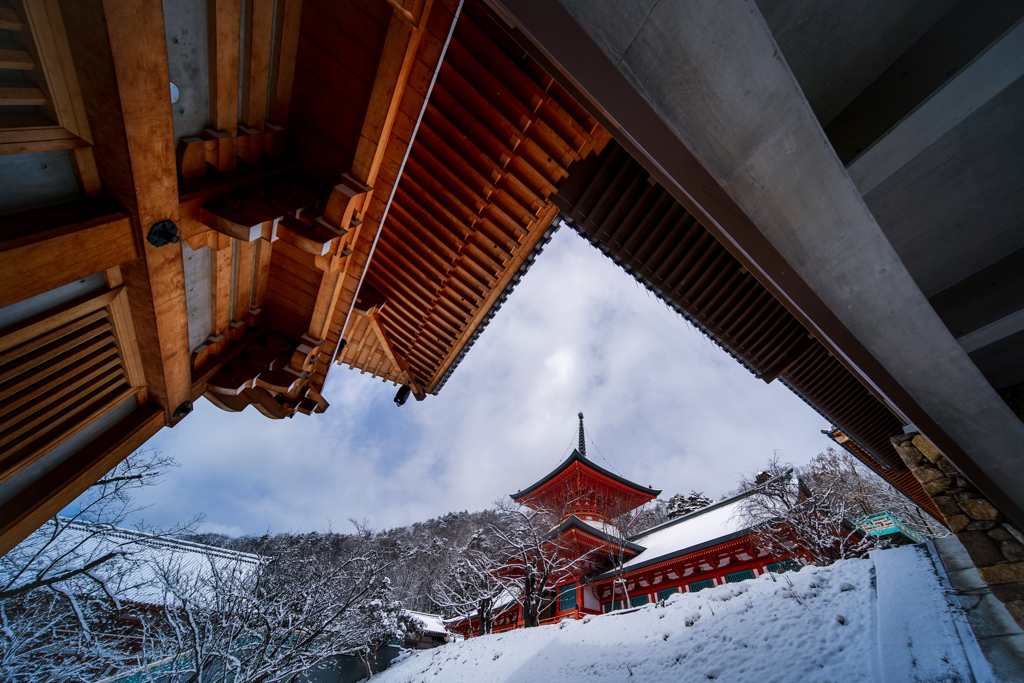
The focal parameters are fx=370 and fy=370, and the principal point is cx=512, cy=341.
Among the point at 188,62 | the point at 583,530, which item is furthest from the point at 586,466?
the point at 188,62

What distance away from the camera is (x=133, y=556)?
47.2ft

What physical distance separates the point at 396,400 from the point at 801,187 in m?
5.79

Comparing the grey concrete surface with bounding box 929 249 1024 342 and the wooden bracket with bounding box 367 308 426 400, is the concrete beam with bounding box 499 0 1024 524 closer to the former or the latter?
the grey concrete surface with bounding box 929 249 1024 342

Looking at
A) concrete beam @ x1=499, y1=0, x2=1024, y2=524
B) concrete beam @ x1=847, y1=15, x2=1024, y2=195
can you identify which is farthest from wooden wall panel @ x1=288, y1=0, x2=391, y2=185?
concrete beam @ x1=847, y1=15, x2=1024, y2=195

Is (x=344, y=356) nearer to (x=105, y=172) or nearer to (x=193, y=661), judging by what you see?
(x=105, y=172)

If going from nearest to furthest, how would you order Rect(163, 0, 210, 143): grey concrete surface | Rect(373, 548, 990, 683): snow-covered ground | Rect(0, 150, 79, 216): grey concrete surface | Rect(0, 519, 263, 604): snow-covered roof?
Rect(0, 150, 79, 216): grey concrete surface → Rect(163, 0, 210, 143): grey concrete surface → Rect(373, 548, 990, 683): snow-covered ground → Rect(0, 519, 263, 604): snow-covered roof

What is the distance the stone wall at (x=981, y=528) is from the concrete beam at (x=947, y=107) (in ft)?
9.27

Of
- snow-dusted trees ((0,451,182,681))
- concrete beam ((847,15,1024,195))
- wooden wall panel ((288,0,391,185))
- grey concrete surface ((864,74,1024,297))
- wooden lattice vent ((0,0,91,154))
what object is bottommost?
snow-dusted trees ((0,451,182,681))

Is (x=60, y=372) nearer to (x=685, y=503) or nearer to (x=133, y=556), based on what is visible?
(x=133, y=556)

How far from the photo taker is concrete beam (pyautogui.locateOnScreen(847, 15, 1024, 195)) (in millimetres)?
1909

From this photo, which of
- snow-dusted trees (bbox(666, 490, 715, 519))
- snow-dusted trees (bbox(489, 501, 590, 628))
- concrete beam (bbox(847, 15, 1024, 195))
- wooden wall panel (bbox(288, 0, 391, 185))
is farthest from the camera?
snow-dusted trees (bbox(666, 490, 715, 519))

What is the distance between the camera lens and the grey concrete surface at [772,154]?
1346mm

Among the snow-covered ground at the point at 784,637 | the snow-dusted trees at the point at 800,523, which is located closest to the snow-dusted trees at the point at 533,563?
the snow-covered ground at the point at 784,637

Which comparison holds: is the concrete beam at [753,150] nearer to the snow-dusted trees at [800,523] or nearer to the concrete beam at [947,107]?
the concrete beam at [947,107]
